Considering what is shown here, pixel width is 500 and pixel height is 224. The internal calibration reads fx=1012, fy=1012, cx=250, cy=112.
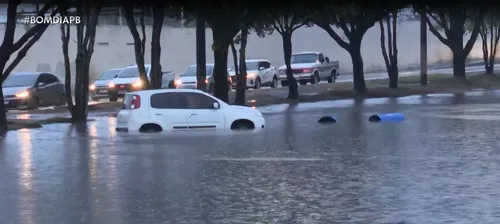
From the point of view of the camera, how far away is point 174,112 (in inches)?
965

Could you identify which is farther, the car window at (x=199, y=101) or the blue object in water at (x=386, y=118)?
the blue object in water at (x=386, y=118)

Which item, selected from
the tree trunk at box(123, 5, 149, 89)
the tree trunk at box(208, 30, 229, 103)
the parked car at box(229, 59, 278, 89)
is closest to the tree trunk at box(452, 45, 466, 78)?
the parked car at box(229, 59, 278, 89)

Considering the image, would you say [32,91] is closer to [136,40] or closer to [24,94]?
[24,94]

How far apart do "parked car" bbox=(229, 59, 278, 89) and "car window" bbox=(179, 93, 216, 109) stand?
22.7 metres

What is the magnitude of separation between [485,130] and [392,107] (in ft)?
38.9

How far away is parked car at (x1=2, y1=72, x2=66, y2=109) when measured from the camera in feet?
122

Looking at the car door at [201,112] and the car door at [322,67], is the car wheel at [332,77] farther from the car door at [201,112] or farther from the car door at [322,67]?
the car door at [201,112]

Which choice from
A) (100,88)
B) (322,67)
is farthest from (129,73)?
(322,67)

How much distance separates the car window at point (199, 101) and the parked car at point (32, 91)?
47.0 feet

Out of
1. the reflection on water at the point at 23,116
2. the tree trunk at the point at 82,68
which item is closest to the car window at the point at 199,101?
the tree trunk at the point at 82,68

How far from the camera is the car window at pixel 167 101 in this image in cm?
2434

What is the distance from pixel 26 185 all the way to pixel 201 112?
9564 mm

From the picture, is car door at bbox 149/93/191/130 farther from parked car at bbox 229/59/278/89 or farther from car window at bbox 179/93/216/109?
parked car at bbox 229/59/278/89

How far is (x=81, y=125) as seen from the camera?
1164 inches
